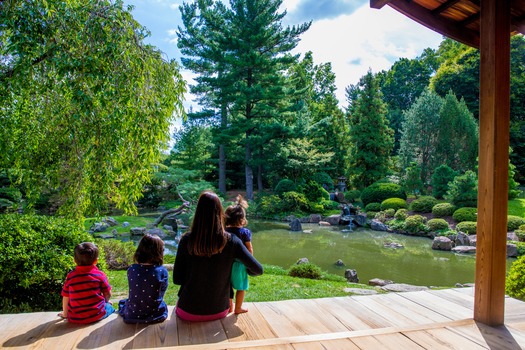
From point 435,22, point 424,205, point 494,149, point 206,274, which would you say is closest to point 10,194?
point 206,274

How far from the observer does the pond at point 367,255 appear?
7.56 m

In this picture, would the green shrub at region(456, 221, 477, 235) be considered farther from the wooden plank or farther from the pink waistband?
the pink waistband

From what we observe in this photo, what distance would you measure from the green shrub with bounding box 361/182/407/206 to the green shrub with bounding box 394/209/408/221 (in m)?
2.22

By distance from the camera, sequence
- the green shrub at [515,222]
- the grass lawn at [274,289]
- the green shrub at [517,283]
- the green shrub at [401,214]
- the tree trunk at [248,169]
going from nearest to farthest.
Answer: the green shrub at [517,283] < the grass lawn at [274,289] < the green shrub at [515,222] < the green shrub at [401,214] < the tree trunk at [248,169]

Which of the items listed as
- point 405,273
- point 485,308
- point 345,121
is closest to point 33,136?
point 485,308

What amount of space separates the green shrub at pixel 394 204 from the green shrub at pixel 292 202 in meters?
3.25

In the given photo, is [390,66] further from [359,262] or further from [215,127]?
[359,262]

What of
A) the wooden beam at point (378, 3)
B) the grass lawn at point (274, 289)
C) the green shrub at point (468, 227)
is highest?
the wooden beam at point (378, 3)

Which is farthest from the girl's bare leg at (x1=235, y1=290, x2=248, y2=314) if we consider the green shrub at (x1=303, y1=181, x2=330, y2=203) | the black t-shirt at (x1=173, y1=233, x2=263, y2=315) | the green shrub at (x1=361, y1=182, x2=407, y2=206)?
the green shrub at (x1=361, y1=182, x2=407, y2=206)

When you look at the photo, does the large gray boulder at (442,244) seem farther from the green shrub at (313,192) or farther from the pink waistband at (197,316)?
the pink waistband at (197,316)

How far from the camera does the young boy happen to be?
101 inches

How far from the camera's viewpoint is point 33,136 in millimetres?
3758

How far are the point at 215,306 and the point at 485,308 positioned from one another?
1.88 meters

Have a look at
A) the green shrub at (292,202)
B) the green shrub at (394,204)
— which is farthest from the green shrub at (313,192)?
the green shrub at (394,204)
